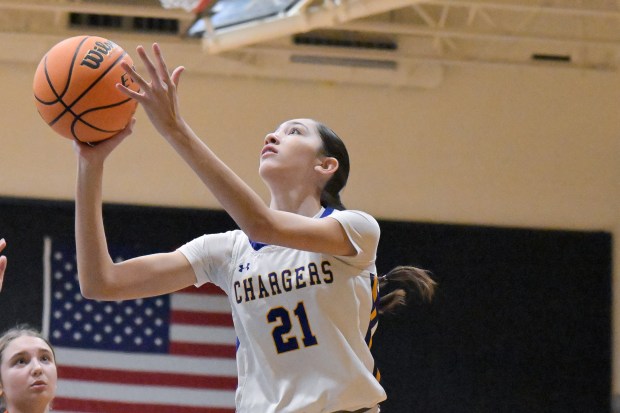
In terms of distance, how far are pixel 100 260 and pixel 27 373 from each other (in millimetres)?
1162

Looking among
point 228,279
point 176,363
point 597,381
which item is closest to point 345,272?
point 228,279

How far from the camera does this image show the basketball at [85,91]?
10.3 feet

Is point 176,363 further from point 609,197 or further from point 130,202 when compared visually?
point 609,197

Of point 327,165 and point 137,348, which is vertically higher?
point 327,165

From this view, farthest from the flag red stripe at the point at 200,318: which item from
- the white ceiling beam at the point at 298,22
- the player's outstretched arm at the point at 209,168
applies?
the player's outstretched arm at the point at 209,168

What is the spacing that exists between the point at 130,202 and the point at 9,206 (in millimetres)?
1054

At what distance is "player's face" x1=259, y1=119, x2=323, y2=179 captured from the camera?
338 cm

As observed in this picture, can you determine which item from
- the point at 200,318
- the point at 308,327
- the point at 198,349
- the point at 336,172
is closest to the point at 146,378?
the point at 198,349

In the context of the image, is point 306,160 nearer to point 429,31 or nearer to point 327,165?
point 327,165

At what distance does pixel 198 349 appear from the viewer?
31.0 ft

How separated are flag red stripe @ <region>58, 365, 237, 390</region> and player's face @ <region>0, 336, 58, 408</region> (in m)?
5.16

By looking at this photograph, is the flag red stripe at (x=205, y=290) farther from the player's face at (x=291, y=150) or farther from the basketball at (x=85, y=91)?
the basketball at (x=85, y=91)

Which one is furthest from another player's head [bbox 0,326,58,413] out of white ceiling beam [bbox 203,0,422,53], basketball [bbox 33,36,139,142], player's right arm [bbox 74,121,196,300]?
white ceiling beam [bbox 203,0,422,53]

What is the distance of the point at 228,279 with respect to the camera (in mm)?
3467
